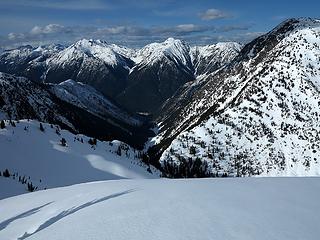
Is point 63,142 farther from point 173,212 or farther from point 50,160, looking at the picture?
point 173,212

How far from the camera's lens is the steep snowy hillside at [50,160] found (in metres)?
37.1

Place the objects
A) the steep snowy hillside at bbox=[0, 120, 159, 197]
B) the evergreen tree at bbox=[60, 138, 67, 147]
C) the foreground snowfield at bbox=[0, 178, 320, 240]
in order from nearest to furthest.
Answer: the foreground snowfield at bbox=[0, 178, 320, 240]
the steep snowy hillside at bbox=[0, 120, 159, 197]
the evergreen tree at bbox=[60, 138, 67, 147]

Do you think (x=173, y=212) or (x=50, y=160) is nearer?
(x=173, y=212)

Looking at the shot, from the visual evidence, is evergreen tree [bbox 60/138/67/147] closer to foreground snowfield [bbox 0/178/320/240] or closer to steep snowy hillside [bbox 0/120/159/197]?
steep snowy hillside [bbox 0/120/159/197]

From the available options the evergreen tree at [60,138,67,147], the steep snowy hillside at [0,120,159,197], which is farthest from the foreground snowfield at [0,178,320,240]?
the evergreen tree at [60,138,67,147]

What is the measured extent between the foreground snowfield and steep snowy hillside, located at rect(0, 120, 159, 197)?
17039mm

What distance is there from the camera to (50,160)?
1666 inches

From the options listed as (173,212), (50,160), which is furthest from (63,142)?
(173,212)

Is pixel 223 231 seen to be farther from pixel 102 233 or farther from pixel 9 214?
pixel 9 214

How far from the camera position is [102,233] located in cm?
967

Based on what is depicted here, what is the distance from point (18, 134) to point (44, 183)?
16.3m

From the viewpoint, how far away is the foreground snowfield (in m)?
9.83

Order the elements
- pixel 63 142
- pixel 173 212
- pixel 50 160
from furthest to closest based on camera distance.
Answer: pixel 63 142 → pixel 50 160 → pixel 173 212

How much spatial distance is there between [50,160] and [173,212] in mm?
33315
